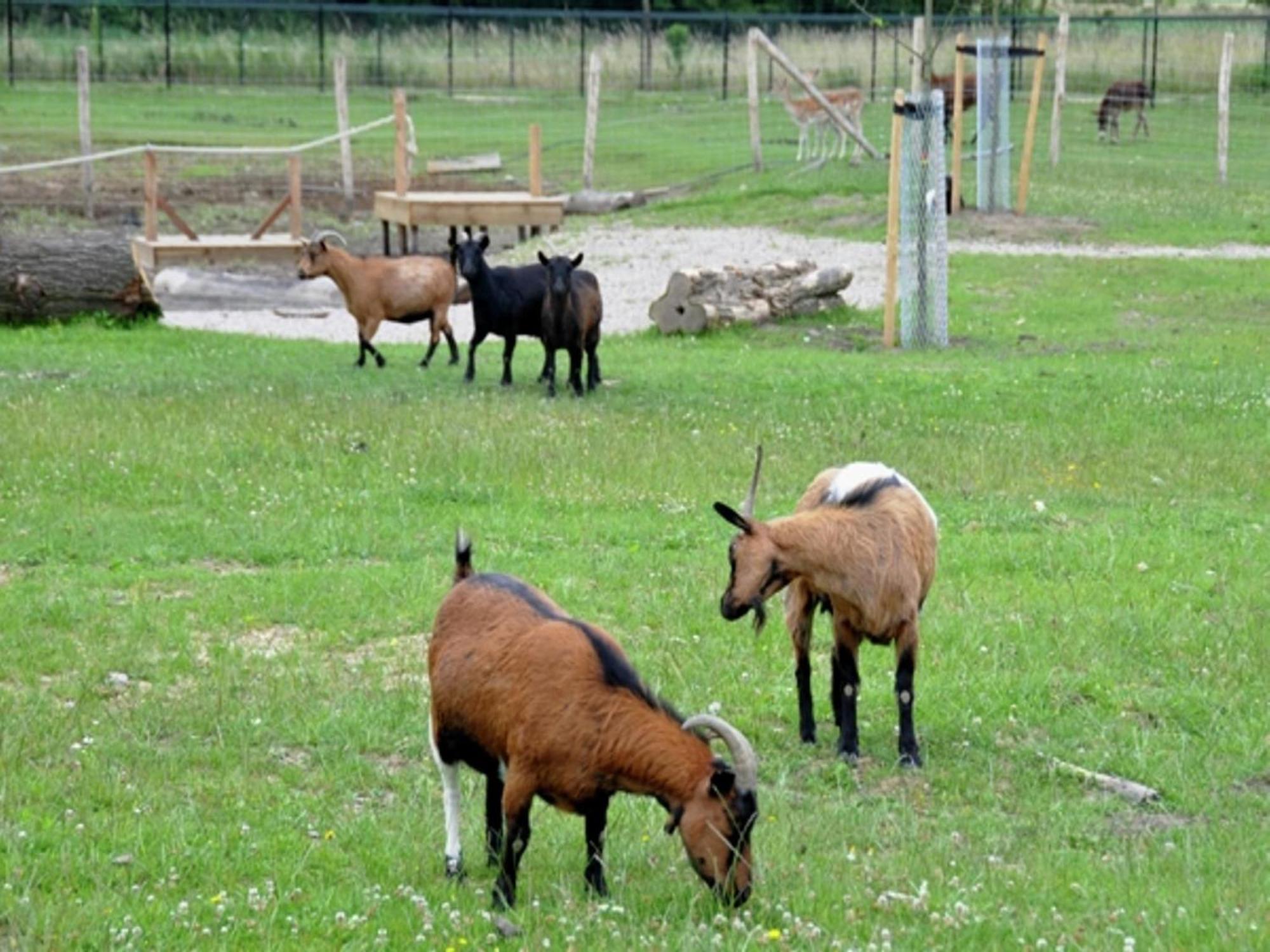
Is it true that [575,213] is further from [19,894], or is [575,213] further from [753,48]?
[19,894]

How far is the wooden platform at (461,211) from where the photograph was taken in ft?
89.5

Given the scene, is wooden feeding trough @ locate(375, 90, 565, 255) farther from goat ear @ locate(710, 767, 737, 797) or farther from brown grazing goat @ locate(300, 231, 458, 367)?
goat ear @ locate(710, 767, 737, 797)

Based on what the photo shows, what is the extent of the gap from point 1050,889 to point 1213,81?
38.1 metres

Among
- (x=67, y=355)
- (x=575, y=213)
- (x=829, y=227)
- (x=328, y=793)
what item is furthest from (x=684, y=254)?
(x=328, y=793)

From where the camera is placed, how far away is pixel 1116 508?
41.9 feet

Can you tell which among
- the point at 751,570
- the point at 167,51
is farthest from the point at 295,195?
the point at 751,570

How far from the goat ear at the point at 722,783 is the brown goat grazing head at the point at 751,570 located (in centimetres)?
163

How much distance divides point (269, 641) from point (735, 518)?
11.1 feet

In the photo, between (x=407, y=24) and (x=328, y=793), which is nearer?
(x=328, y=793)

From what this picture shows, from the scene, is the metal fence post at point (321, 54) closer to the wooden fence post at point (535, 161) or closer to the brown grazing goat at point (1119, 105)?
the wooden fence post at point (535, 161)

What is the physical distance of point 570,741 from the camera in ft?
19.0

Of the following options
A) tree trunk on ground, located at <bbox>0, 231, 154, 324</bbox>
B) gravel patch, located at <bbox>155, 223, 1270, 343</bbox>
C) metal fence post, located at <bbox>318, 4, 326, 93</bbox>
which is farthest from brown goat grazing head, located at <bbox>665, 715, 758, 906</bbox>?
metal fence post, located at <bbox>318, 4, 326, 93</bbox>

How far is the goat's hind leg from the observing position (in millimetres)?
8031

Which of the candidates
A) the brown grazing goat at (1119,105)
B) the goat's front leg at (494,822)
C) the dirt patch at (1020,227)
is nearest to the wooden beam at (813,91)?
the dirt patch at (1020,227)
